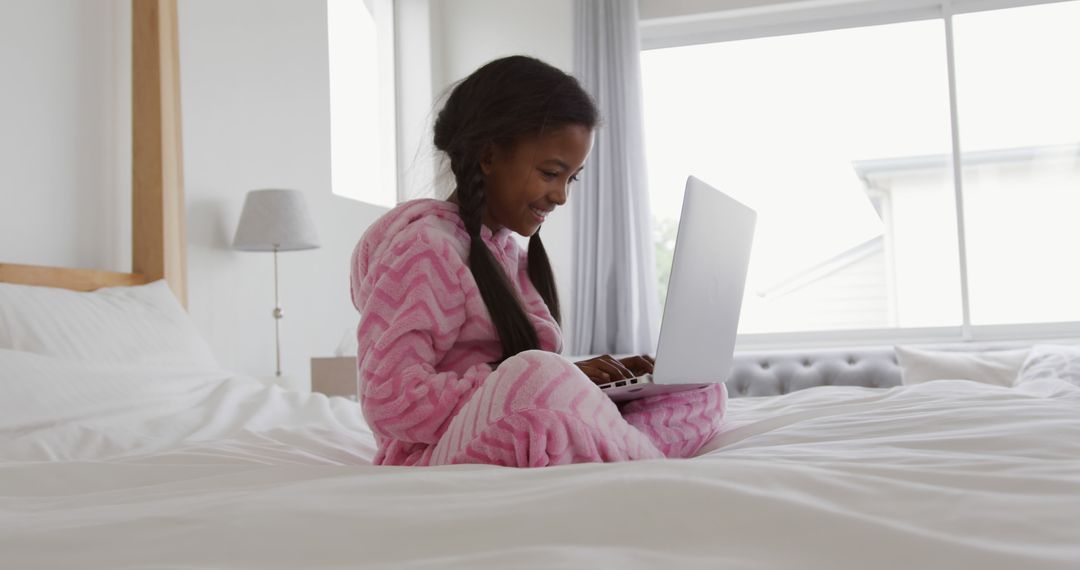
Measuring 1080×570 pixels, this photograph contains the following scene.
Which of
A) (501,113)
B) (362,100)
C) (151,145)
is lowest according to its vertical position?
(501,113)

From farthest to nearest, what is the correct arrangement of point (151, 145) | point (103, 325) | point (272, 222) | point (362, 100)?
1. point (362, 100)
2. point (272, 222)
3. point (151, 145)
4. point (103, 325)

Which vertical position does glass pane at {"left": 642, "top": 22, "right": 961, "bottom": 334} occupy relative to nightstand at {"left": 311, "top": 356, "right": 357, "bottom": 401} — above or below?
above

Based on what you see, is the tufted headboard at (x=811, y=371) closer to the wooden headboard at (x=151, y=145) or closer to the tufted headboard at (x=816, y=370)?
the tufted headboard at (x=816, y=370)

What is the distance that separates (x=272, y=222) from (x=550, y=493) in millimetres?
2325

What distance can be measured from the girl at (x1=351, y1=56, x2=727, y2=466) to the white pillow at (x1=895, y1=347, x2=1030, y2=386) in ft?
7.39

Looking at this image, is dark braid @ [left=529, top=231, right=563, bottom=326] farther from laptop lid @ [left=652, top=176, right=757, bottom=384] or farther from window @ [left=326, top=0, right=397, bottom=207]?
window @ [left=326, top=0, right=397, bottom=207]

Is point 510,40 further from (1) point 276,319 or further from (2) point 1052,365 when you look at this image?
(2) point 1052,365

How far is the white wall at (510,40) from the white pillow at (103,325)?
2583 mm

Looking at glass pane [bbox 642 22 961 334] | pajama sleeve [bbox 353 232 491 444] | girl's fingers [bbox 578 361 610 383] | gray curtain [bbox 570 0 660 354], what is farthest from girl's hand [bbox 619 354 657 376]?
glass pane [bbox 642 22 961 334]

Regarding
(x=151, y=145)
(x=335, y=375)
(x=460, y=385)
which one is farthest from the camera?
(x=335, y=375)

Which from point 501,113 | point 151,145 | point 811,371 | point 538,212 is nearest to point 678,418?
point 538,212

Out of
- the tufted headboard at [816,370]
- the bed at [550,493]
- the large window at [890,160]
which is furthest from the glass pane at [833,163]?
the bed at [550,493]

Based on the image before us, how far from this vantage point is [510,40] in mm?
4715

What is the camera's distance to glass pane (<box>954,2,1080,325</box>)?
4.30 meters
